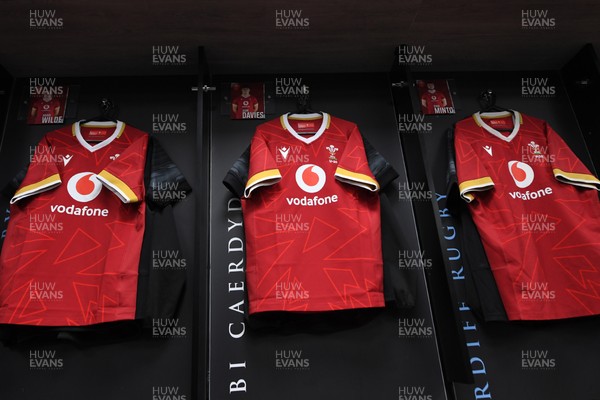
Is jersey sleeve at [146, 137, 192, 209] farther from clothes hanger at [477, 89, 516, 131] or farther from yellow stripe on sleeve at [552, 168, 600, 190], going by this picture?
yellow stripe on sleeve at [552, 168, 600, 190]

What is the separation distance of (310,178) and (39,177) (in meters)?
1.14

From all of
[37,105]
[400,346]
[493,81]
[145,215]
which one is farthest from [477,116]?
[37,105]

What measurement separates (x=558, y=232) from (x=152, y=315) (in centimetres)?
169

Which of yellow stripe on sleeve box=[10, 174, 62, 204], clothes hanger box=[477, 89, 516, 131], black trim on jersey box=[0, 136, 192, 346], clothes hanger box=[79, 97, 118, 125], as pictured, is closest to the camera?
black trim on jersey box=[0, 136, 192, 346]

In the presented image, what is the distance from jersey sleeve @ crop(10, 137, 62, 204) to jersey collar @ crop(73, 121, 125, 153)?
135mm

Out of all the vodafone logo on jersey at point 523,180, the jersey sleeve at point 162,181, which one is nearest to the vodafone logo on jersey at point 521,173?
the vodafone logo on jersey at point 523,180

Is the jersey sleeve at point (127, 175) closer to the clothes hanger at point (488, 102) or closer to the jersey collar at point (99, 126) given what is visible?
the jersey collar at point (99, 126)

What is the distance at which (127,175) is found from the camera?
166 centimetres

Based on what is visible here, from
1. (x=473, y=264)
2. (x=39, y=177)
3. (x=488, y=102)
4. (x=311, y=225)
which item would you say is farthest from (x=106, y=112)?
(x=488, y=102)

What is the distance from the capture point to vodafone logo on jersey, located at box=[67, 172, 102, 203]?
5.50ft

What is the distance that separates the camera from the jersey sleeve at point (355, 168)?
1.67 m

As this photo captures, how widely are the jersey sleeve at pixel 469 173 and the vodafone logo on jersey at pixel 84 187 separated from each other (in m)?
1.55

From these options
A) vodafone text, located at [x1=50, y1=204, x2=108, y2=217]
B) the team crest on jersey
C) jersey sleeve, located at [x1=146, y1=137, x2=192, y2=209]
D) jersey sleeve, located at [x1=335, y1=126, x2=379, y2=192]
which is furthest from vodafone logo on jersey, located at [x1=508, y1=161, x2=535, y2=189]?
vodafone text, located at [x1=50, y1=204, x2=108, y2=217]

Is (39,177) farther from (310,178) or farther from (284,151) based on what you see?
(310,178)
